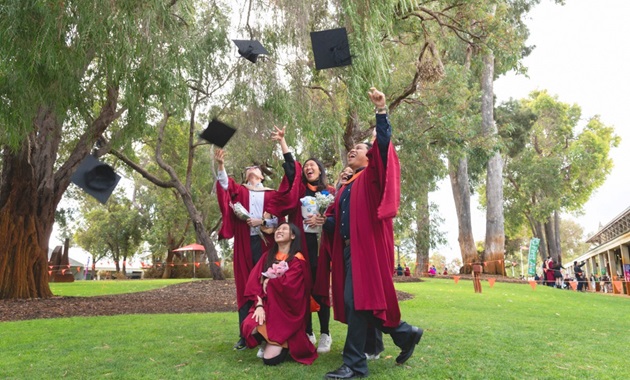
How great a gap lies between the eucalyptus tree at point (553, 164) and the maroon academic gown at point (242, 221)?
83.8ft

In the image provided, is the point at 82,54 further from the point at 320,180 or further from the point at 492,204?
the point at 492,204

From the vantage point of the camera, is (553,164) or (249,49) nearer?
(249,49)

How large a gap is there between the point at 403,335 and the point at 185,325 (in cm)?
351

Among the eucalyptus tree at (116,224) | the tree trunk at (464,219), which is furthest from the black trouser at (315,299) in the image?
the eucalyptus tree at (116,224)

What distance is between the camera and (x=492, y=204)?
78.8 ft

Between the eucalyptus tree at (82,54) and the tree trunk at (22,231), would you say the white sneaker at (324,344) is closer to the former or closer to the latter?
the eucalyptus tree at (82,54)

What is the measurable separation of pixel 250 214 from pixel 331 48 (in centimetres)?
249

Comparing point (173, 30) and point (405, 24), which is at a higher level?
point (405, 24)

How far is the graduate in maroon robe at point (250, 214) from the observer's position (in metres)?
4.72

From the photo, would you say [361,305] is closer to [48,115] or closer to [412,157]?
[48,115]

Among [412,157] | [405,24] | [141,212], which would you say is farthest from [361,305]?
[141,212]

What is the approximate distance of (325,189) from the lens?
15.5ft

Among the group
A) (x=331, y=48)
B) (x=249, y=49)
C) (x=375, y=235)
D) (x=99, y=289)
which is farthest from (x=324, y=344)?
(x=99, y=289)

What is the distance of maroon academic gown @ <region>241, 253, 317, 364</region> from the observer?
395 centimetres
